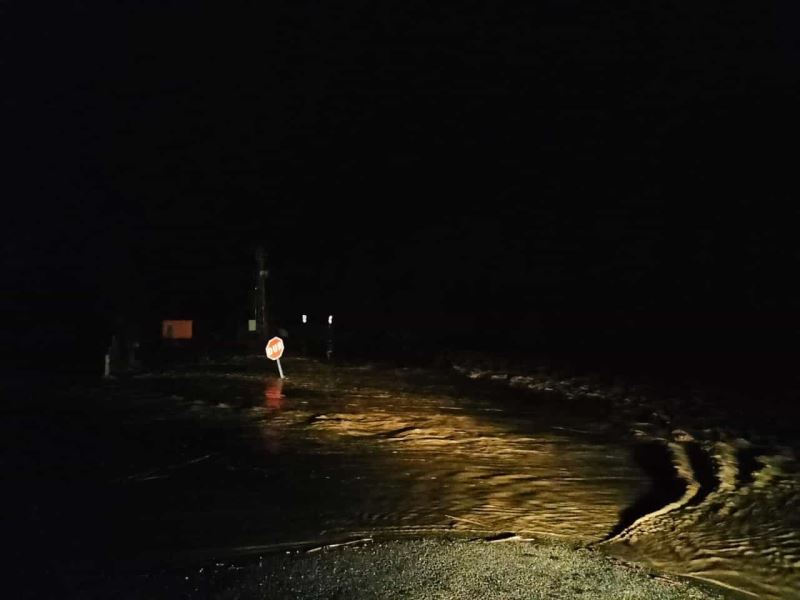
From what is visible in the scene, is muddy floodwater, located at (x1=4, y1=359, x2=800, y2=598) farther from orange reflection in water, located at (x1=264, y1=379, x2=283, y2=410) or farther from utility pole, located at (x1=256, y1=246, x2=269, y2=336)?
utility pole, located at (x1=256, y1=246, x2=269, y2=336)

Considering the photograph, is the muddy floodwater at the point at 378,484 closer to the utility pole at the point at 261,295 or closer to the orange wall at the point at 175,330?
the utility pole at the point at 261,295

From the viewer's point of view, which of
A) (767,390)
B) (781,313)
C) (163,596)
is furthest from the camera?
(781,313)

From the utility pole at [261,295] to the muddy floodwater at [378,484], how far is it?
38.1 ft

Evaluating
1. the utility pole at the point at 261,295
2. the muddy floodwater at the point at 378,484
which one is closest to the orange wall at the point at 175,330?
the utility pole at the point at 261,295

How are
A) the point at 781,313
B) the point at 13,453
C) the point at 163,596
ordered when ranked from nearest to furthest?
the point at 163,596, the point at 13,453, the point at 781,313

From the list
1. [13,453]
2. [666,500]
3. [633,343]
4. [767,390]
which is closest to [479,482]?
[666,500]

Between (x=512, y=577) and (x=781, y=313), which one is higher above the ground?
(x=781, y=313)

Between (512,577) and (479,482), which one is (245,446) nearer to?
(479,482)

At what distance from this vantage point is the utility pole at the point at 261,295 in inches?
1023

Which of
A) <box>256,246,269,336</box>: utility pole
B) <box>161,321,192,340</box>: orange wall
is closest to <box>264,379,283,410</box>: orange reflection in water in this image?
<box>256,246,269,336</box>: utility pole

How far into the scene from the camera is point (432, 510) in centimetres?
737

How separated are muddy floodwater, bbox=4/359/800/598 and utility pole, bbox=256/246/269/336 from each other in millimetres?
11615

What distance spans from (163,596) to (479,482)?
13.5ft

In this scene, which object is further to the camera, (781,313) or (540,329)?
(540,329)
